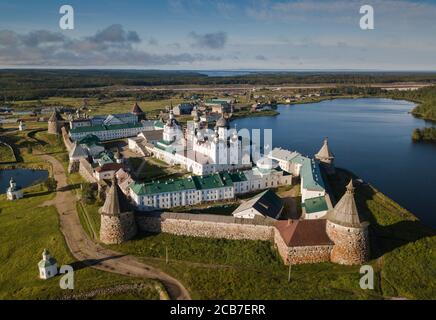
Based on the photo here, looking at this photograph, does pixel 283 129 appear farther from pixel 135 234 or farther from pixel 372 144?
pixel 135 234

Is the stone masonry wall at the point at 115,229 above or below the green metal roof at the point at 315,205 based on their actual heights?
below

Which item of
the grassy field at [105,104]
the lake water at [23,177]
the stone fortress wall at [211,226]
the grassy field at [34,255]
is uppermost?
the grassy field at [105,104]

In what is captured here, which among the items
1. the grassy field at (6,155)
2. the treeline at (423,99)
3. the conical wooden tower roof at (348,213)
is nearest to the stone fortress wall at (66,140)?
the grassy field at (6,155)

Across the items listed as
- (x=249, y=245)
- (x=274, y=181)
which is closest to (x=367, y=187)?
(x=274, y=181)

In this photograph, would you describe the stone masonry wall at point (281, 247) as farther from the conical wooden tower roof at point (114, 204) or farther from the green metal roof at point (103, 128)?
the green metal roof at point (103, 128)

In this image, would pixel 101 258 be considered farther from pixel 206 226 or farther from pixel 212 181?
pixel 212 181

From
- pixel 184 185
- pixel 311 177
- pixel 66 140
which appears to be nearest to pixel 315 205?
pixel 311 177
